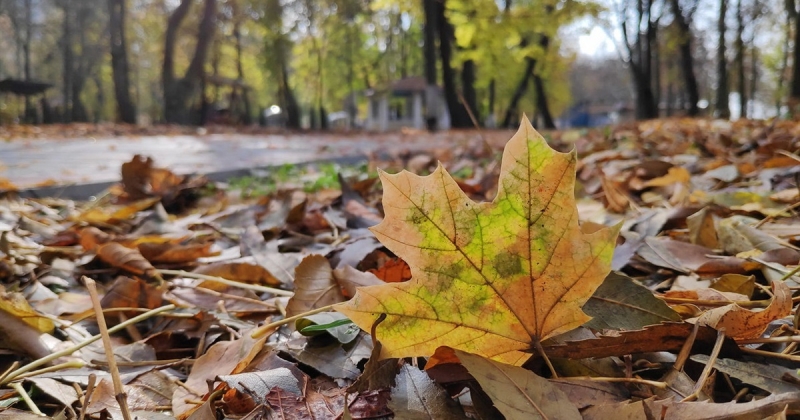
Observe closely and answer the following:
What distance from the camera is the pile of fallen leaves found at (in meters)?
0.68

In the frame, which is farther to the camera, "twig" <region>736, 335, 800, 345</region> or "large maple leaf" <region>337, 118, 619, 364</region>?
"twig" <region>736, 335, 800, 345</region>

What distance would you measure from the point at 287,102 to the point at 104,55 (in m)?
20.8

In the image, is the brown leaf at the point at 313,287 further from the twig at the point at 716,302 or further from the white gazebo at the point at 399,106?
the white gazebo at the point at 399,106

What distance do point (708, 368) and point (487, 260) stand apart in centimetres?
32

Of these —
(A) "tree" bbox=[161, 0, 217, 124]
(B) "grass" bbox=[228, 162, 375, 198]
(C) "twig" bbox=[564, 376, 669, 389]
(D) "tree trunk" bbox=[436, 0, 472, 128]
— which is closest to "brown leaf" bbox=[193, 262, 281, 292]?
(C) "twig" bbox=[564, 376, 669, 389]

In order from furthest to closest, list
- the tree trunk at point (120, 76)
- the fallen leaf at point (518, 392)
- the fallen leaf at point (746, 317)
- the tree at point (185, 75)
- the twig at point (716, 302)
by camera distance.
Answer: the tree trunk at point (120, 76) < the tree at point (185, 75) < the twig at point (716, 302) < the fallen leaf at point (746, 317) < the fallen leaf at point (518, 392)

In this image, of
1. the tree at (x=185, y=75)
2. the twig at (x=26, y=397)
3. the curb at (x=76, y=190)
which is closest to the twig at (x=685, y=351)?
the twig at (x=26, y=397)

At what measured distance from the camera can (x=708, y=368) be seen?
2.33ft

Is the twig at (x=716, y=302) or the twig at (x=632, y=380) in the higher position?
the twig at (x=716, y=302)

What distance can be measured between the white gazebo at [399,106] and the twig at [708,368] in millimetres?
29607

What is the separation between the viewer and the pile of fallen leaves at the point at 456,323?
68cm

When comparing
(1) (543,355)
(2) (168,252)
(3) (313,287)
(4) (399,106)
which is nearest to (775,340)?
(1) (543,355)

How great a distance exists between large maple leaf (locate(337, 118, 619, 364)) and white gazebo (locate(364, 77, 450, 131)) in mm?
29665

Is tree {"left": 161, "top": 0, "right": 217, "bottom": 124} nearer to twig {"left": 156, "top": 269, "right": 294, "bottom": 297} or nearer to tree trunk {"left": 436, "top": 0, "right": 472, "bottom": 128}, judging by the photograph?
tree trunk {"left": 436, "top": 0, "right": 472, "bottom": 128}
